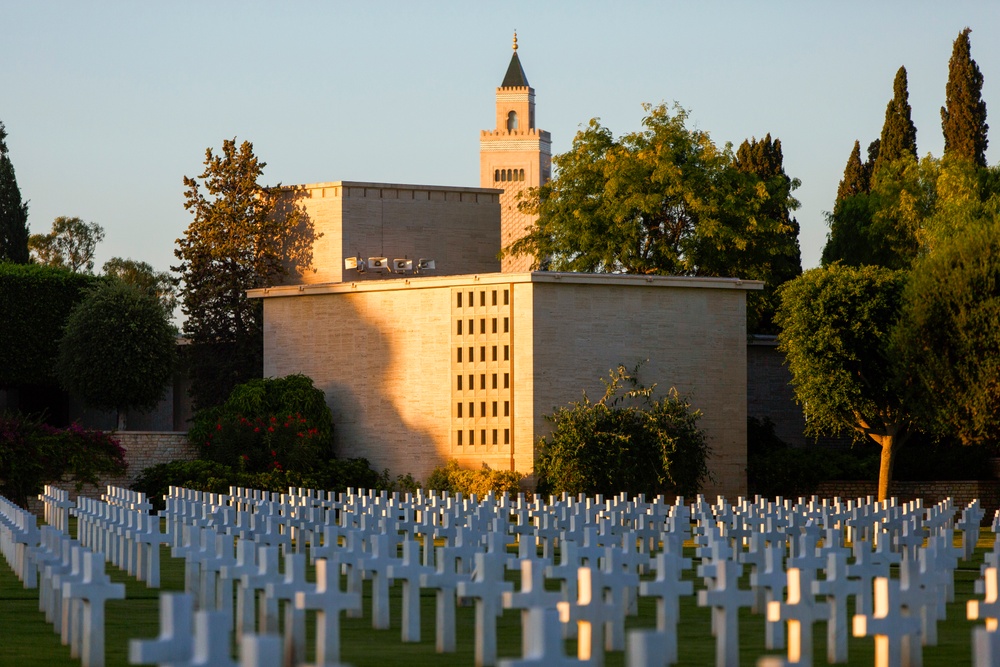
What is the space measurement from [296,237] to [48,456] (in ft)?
50.2

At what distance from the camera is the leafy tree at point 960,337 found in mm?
36531

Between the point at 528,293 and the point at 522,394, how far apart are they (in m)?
2.49

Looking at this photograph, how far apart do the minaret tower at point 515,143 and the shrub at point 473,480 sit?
96.3 meters

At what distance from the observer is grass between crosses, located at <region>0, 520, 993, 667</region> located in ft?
41.0

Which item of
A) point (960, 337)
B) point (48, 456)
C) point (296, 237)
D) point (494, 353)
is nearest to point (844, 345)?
point (960, 337)

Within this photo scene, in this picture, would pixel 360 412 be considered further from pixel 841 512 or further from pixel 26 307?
pixel 841 512

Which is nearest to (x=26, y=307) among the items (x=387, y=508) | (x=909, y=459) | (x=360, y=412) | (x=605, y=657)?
(x=360, y=412)

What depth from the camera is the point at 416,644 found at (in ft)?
44.2

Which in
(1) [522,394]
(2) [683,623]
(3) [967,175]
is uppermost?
(3) [967,175]

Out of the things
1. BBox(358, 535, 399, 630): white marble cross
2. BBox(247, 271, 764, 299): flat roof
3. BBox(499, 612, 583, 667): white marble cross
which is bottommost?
BBox(358, 535, 399, 630): white marble cross

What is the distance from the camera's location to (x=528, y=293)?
40469mm

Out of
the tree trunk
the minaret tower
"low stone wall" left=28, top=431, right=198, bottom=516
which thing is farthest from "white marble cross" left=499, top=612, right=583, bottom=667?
the minaret tower

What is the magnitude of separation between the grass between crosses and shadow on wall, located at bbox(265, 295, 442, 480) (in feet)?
75.8

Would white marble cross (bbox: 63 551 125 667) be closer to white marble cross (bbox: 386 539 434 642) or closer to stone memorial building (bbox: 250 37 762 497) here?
white marble cross (bbox: 386 539 434 642)
